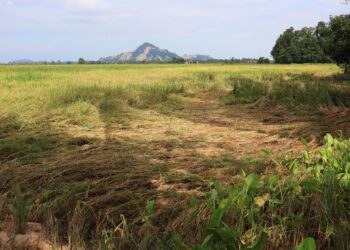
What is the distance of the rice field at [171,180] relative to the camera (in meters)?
2.80

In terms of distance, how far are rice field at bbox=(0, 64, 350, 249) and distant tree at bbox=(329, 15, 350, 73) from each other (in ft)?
47.0

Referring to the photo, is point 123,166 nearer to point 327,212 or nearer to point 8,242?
point 8,242

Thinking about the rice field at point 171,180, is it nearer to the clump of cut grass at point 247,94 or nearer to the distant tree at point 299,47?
the clump of cut grass at point 247,94

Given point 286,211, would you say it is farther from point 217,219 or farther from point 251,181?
point 217,219

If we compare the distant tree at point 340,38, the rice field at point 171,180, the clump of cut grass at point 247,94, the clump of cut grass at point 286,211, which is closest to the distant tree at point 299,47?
the distant tree at point 340,38

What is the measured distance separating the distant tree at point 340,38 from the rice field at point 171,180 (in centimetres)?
1433

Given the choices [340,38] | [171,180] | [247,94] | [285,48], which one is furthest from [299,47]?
Result: [171,180]

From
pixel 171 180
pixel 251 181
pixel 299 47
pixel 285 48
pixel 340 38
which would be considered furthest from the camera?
pixel 285 48

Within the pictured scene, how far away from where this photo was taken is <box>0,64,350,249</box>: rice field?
280 cm

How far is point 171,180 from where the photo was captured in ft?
12.9

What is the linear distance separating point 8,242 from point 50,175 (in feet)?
4.57

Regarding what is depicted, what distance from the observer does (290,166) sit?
3.66 meters

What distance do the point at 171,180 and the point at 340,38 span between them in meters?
19.7

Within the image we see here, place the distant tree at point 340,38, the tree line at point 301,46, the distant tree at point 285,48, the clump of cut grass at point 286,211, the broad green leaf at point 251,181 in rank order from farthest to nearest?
1. the distant tree at point 285,48
2. the tree line at point 301,46
3. the distant tree at point 340,38
4. the broad green leaf at point 251,181
5. the clump of cut grass at point 286,211
